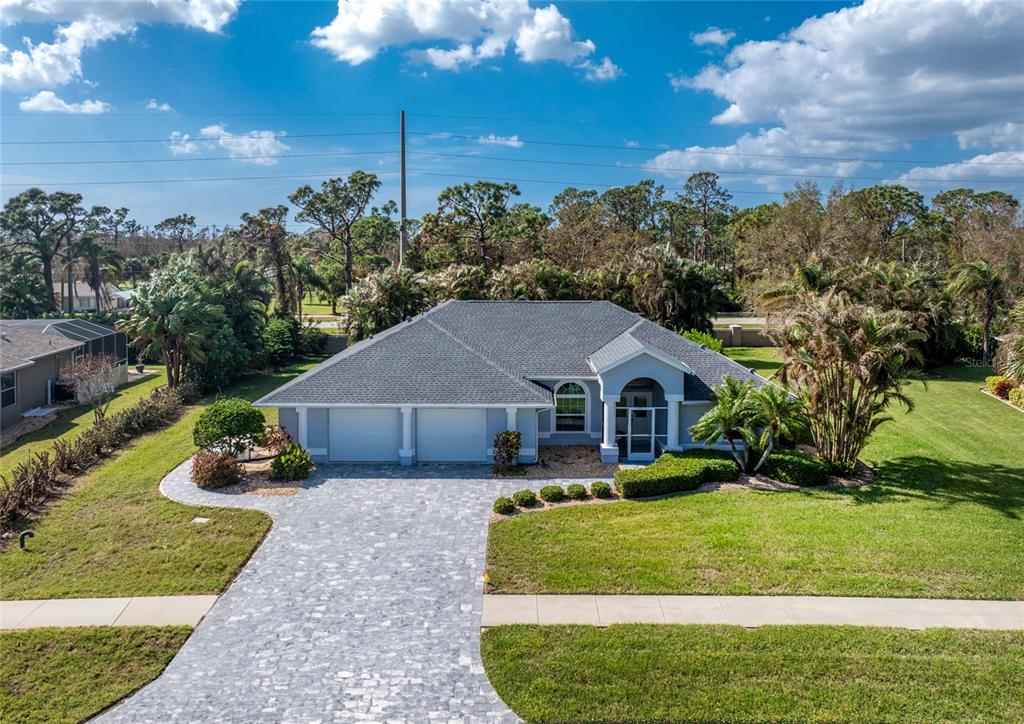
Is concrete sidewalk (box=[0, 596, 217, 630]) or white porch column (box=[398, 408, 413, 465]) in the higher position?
white porch column (box=[398, 408, 413, 465])

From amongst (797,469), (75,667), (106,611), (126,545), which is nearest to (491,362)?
(797,469)

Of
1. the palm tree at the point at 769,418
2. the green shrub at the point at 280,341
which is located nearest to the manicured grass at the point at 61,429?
the green shrub at the point at 280,341

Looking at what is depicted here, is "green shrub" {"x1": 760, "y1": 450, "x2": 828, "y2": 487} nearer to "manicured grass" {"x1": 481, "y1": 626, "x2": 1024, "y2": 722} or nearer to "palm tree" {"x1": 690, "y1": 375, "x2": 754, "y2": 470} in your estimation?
"palm tree" {"x1": 690, "y1": 375, "x2": 754, "y2": 470}

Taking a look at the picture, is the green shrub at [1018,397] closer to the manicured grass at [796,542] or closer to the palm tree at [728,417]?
the manicured grass at [796,542]

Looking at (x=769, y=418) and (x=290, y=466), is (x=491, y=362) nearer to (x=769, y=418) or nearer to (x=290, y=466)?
(x=290, y=466)

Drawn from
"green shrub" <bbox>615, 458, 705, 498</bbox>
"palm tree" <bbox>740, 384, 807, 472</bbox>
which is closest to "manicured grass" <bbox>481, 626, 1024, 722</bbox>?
"green shrub" <bbox>615, 458, 705, 498</bbox>
